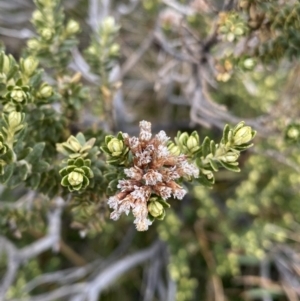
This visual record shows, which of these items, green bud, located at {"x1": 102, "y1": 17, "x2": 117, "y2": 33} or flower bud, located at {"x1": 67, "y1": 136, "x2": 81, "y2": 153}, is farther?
green bud, located at {"x1": 102, "y1": 17, "x2": 117, "y2": 33}

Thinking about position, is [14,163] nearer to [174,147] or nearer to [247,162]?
[174,147]

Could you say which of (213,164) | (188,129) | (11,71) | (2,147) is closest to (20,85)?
(11,71)

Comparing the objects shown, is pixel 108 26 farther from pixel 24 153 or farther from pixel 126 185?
pixel 126 185

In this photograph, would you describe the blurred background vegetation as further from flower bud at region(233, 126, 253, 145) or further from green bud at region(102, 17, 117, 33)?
flower bud at region(233, 126, 253, 145)

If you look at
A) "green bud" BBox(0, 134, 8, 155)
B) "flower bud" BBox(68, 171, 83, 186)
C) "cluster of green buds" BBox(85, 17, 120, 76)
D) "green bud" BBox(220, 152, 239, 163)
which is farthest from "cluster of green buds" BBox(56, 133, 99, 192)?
"cluster of green buds" BBox(85, 17, 120, 76)

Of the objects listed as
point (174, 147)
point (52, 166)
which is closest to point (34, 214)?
point (52, 166)

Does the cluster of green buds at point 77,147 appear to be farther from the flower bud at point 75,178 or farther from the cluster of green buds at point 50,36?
the cluster of green buds at point 50,36
